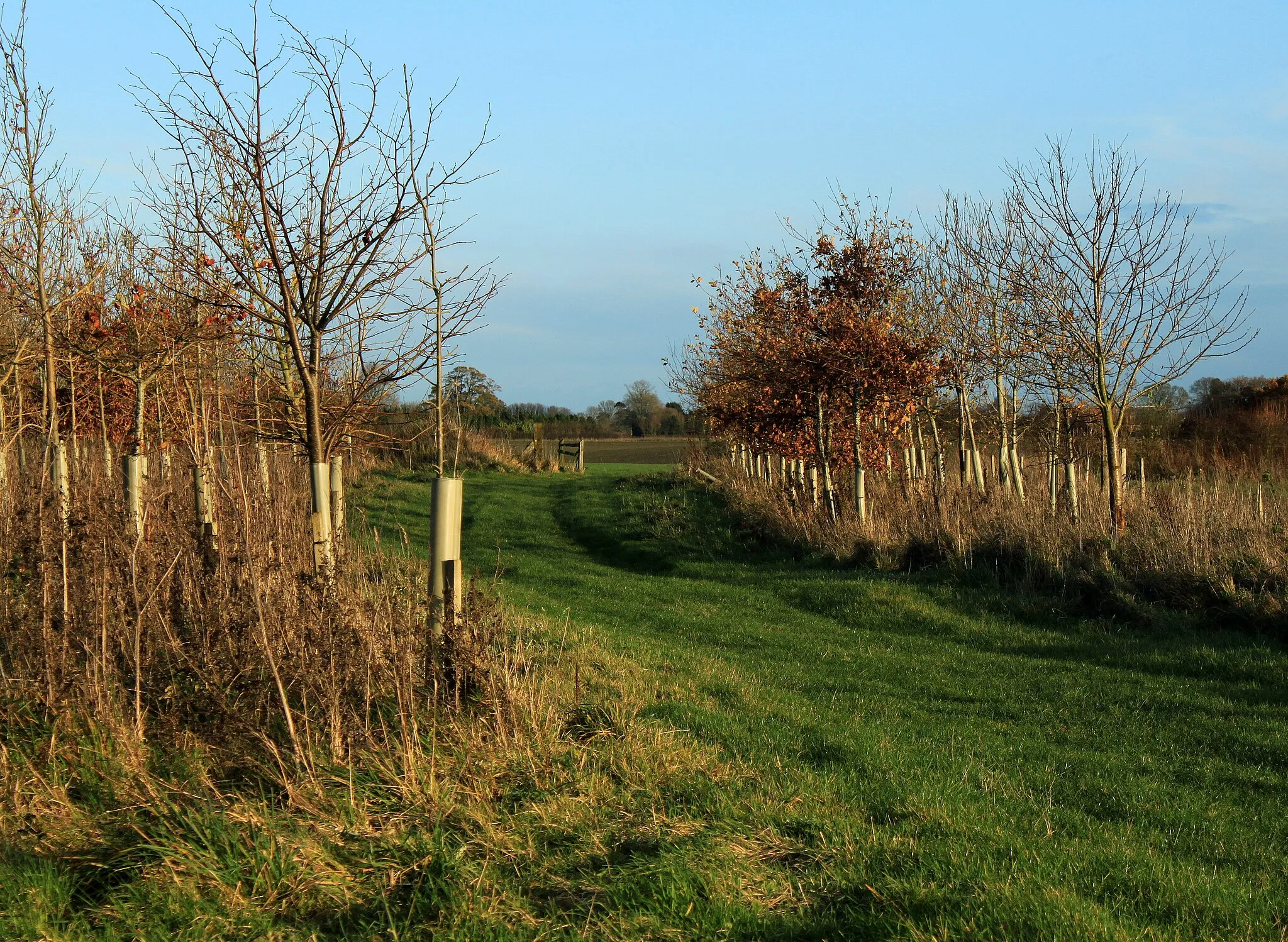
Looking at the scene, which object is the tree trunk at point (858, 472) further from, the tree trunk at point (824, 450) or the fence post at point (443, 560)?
the fence post at point (443, 560)

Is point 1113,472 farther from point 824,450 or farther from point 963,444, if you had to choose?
point 824,450

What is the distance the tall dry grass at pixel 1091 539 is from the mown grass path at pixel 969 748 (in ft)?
2.26

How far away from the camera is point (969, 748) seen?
233 inches

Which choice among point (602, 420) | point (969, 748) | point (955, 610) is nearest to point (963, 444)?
Answer: point (955, 610)

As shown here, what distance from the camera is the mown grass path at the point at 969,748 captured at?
331cm

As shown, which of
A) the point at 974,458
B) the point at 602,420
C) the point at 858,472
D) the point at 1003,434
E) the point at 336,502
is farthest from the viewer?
the point at 602,420

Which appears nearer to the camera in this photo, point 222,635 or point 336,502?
point 222,635

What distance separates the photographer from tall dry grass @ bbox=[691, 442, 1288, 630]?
10.1 m

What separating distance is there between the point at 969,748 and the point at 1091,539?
691cm

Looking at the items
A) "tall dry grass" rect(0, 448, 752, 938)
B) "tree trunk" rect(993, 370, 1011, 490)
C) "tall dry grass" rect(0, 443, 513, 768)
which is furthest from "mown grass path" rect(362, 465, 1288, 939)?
"tree trunk" rect(993, 370, 1011, 490)

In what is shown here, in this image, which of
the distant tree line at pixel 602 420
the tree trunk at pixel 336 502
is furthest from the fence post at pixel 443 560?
the distant tree line at pixel 602 420

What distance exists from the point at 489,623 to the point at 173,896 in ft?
7.37

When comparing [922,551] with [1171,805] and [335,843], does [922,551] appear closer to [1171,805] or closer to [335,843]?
[1171,805]

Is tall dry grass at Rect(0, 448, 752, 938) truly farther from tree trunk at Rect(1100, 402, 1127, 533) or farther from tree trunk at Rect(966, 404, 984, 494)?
tree trunk at Rect(966, 404, 984, 494)
